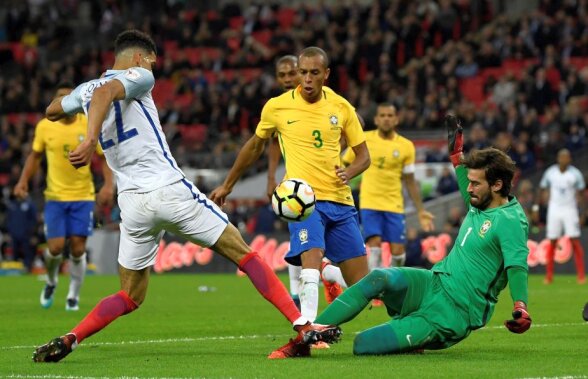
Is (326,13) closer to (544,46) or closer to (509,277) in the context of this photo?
(544,46)

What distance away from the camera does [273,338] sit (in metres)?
11.2

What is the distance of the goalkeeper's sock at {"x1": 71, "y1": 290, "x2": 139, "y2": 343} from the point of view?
30.3ft

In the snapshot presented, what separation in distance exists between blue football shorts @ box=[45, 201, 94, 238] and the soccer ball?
6286 mm

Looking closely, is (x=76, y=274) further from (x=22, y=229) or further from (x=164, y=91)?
(x=164, y=91)

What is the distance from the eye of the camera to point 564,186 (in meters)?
22.7

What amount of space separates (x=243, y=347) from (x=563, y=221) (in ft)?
43.9

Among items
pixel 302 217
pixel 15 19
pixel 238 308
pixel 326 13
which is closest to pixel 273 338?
pixel 302 217

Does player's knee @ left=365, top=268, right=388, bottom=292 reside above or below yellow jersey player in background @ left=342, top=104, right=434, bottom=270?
above

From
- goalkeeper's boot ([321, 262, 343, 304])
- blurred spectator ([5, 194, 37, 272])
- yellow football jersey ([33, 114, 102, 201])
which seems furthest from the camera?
Answer: blurred spectator ([5, 194, 37, 272])

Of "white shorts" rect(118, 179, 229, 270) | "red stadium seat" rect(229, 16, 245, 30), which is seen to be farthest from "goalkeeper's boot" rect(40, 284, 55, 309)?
"red stadium seat" rect(229, 16, 245, 30)

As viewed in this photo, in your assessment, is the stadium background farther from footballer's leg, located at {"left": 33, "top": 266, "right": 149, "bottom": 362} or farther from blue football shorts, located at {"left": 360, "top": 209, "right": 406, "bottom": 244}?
footballer's leg, located at {"left": 33, "top": 266, "right": 149, "bottom": 362}

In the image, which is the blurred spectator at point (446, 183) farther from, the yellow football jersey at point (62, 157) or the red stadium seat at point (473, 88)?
the yellow football jersey at point (62, 157)

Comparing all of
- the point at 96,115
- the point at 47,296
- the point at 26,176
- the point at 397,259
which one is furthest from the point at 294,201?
the point at 47,296

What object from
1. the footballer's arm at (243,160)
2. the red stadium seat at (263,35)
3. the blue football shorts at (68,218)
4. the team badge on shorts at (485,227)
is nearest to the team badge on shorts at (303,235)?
the footballer's arm at (243,160)
